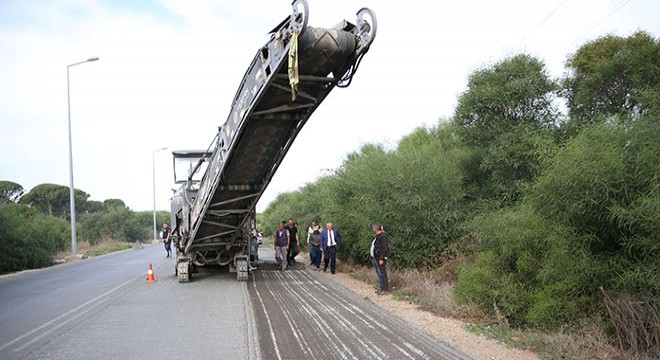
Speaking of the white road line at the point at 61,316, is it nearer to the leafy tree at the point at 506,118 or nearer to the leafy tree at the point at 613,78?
the leafy tree at the point at 506,118

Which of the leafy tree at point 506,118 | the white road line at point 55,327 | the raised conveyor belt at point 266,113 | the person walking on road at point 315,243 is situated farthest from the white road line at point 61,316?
the leafy tree at point 506,118

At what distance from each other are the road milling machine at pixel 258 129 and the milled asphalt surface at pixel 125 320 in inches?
51.8

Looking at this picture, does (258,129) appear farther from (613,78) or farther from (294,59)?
(613,78)

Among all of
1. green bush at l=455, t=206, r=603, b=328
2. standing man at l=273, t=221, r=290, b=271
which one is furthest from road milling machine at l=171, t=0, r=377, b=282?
green bush at l=455, t=206, r=603, b=328

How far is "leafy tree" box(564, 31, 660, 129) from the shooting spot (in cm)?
1138

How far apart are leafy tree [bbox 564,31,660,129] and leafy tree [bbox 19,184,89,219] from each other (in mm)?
57178

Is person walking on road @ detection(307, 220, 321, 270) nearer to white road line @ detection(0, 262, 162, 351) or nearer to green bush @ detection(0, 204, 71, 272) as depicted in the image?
white road line @ detection(0, 262, 162, 351)

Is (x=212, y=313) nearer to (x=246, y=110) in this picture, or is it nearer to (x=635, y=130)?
(x=246, y=110)

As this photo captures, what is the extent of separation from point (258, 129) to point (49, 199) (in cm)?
5585

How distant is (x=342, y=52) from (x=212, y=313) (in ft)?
16.7

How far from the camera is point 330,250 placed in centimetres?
1438

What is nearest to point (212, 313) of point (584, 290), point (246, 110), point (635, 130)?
point (246, 110)

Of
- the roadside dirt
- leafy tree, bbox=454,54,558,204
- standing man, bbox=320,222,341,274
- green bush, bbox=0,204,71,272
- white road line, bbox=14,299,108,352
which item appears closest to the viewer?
the roadside dirt

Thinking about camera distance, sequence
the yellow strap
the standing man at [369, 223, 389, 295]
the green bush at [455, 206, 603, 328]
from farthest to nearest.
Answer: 1. the standing man at [369, 223, 389, 295]
2. the yellow strap
3. the green bush at [455, 206, 603, 328]
